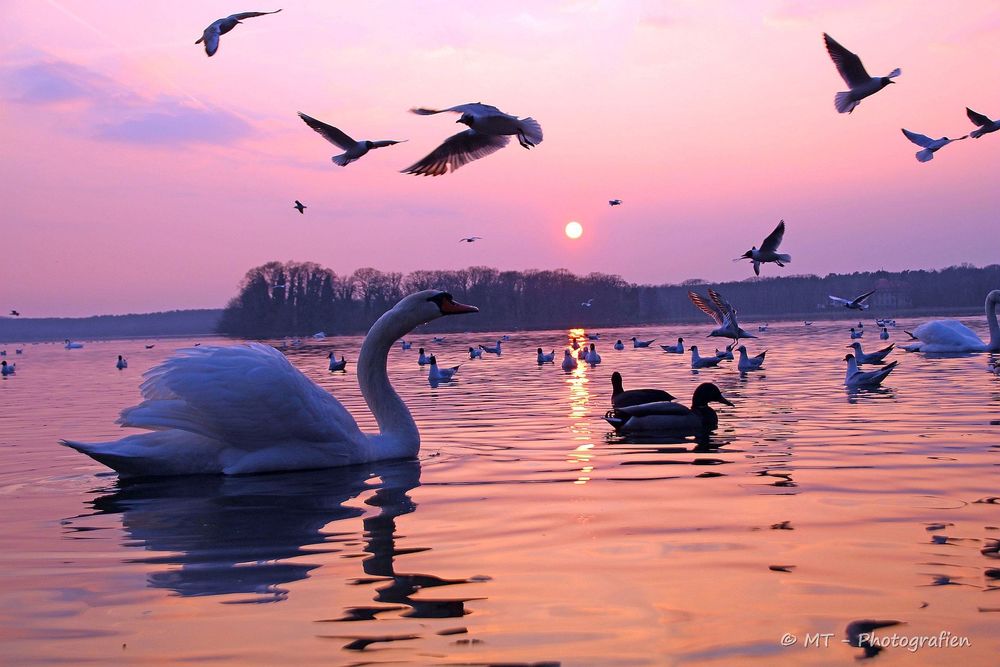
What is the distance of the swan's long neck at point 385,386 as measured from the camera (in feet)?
36.2

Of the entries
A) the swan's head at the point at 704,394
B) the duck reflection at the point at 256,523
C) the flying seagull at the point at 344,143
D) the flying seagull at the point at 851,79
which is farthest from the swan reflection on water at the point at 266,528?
the flying seagull at the point at 851,79

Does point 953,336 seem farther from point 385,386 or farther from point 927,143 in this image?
point 385,386

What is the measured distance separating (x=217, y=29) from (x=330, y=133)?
2436 mm

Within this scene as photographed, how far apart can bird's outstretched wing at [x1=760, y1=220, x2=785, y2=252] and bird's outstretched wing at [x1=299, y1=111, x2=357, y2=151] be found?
1191cm

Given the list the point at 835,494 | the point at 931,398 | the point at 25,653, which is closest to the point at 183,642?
the point at 25,653

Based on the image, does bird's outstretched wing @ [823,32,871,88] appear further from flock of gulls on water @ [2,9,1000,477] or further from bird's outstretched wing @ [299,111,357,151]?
bird's outstretched wing @ [299,111,357,151]

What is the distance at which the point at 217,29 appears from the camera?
1577cm

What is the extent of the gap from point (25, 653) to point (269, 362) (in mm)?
5419

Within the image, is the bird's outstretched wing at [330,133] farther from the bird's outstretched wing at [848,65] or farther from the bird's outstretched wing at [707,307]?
the bird's outstretched wing at [707,307]

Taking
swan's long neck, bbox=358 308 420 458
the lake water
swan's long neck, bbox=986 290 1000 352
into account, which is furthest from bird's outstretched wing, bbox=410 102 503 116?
swan's long neck, bbox=986 290 1000 352

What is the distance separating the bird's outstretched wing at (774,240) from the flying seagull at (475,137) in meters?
11.5

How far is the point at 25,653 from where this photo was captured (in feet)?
15.3

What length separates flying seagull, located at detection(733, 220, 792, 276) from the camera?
944 inches

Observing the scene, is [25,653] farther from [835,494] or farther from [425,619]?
[835,494]
